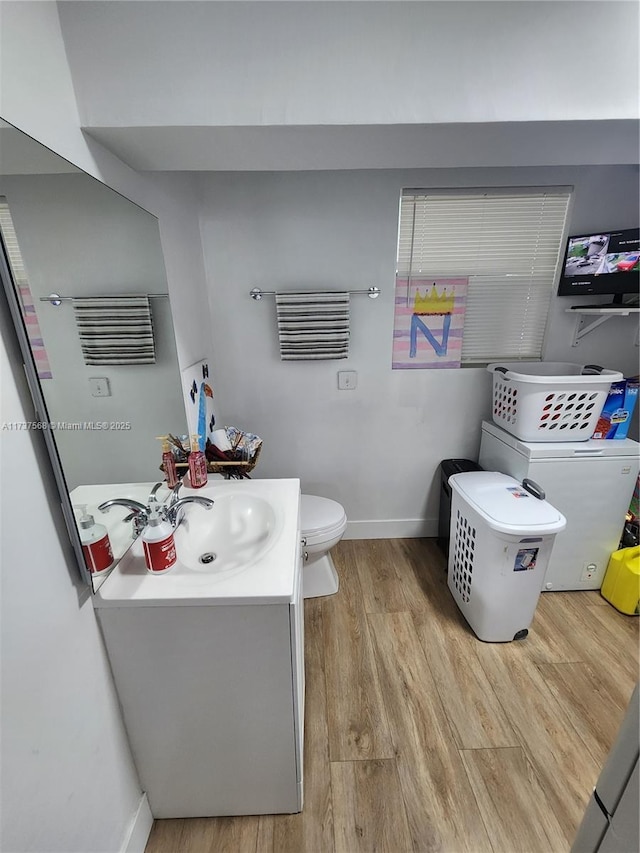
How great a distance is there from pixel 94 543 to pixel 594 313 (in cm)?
239

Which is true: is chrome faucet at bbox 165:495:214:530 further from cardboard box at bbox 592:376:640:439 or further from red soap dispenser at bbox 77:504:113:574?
cardboard box at bbox 592:376:640:439

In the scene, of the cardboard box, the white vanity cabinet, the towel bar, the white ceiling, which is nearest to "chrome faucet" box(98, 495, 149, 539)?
the white vanity cabinet

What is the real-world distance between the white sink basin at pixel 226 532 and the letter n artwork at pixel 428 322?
121 centimetres

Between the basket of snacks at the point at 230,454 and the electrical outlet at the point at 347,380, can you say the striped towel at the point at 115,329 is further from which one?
the electrical outlet at the point at 347,380

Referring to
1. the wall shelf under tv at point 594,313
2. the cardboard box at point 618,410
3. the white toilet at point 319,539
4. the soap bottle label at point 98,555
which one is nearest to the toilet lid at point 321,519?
the white toilet at point 319,539

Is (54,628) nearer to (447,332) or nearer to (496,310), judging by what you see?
(447,332)

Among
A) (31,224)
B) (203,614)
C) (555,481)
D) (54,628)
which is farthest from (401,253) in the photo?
(54,628)

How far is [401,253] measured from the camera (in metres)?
1.84

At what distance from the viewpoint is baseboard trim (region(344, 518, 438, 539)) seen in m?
2.29

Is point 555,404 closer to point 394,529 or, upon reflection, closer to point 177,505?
point 394,529

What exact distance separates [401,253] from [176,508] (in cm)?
168

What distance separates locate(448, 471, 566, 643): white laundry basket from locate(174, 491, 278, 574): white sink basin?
957mm

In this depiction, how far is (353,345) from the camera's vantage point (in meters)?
1.94

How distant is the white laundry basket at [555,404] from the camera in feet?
5.31
